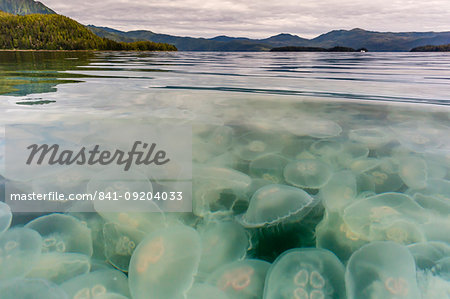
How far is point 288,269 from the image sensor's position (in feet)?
3.83

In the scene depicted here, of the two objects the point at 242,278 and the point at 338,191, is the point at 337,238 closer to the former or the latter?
the point at 338,191

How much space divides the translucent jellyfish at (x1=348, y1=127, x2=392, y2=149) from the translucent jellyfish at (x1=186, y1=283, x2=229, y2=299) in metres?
2.04

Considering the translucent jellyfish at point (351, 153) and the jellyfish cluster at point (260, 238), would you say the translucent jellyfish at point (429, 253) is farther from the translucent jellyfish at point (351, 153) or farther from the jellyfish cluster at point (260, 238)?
the translucent jellyfish at point (351, 153)

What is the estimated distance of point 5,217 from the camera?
59.4 inches

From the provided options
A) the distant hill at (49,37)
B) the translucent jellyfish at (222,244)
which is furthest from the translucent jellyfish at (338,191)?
the distant hill at (49,37)

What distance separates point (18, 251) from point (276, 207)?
1.27m

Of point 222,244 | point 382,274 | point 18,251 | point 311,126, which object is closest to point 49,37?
point 311,126

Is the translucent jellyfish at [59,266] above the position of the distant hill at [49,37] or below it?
below

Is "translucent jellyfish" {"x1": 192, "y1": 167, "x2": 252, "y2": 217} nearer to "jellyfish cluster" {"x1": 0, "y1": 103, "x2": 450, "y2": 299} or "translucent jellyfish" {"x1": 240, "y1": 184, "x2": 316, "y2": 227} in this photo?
"jellyfish cluster" {"x1": 0, "y1": 103, "x2": 450, "y2": 299}

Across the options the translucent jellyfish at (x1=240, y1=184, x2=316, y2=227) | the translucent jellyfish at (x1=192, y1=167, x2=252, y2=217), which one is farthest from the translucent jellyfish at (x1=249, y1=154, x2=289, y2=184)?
the translucent jellyfish at (x1=240, y1=184, x2=316, y2=227)

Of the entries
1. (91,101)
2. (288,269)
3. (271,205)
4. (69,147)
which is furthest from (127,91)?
(288,269)

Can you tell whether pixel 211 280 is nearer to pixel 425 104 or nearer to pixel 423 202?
pixel 423 202

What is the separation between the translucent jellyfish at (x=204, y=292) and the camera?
3.75ft

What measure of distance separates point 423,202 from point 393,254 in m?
0.81
